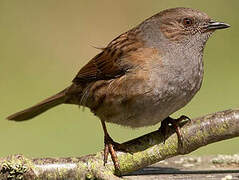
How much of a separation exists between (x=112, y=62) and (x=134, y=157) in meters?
0.98

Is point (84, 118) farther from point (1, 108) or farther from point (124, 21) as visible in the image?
point (124, 21)

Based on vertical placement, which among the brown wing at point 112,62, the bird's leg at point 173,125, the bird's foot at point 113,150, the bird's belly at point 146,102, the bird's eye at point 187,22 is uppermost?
the bird's eye at point 187,22

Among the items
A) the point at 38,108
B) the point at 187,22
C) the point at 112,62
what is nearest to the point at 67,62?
the point at 38,108

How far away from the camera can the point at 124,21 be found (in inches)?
540

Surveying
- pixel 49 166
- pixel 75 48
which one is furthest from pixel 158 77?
pixel 75 48

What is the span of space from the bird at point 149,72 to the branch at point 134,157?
96mm

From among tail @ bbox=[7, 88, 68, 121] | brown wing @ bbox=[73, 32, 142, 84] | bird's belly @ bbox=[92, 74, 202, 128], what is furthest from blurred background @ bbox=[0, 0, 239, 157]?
bird's belly @ bbox=[92, 74, 202, 128]

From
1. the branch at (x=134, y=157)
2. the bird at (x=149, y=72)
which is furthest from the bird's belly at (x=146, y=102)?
the branch at (x=134, y=157)

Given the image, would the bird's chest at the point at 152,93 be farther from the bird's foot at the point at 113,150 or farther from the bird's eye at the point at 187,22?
the bird's eye at the point at 187,22

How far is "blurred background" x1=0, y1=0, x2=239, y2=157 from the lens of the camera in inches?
339

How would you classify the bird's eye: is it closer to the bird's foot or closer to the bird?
the bird

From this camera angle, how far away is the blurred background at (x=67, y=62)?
8.62m

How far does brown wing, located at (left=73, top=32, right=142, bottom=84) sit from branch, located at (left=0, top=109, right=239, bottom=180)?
682 mm

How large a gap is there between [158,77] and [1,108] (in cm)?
514
